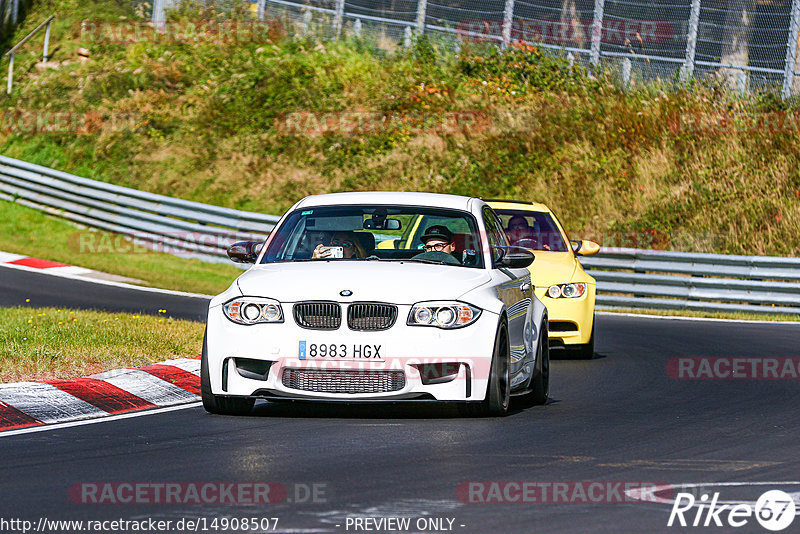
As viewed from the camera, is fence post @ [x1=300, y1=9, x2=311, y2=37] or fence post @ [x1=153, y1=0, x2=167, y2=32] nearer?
fence post @ [x1=300, y1=9, x2=311, y2=37]

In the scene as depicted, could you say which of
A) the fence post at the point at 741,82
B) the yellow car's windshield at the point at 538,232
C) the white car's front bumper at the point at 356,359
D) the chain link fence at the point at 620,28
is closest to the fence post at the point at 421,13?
the chain link fence at the point at 620,28

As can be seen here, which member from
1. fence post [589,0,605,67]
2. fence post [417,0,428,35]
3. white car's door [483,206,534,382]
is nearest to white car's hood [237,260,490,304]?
white car's door [483,206,534,382]

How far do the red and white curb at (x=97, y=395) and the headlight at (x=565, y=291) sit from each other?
4295mm

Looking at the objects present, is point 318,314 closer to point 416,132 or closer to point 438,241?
point 438,241

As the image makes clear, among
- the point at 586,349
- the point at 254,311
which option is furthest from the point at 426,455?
the point at 586,349

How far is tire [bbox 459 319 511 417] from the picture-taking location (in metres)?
9.02

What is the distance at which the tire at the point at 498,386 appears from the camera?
29.6 feet

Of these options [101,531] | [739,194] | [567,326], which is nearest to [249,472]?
[101,531]

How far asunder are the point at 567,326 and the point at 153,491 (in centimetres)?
818

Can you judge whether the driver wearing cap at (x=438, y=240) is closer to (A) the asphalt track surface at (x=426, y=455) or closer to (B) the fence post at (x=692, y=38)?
(A) the asphalt track surface at (x=426, y=455)

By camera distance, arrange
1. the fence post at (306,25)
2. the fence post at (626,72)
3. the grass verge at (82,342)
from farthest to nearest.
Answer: the fence post at (306,25)
the fence post at (626,72)
the grass verge at (82,342)

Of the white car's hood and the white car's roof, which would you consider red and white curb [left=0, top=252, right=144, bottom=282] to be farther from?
the white car's hood

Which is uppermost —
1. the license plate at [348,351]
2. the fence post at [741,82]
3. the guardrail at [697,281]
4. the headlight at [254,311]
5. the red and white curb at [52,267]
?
the fence post at [741,82]

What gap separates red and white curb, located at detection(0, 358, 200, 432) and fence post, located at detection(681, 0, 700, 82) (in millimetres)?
21406
